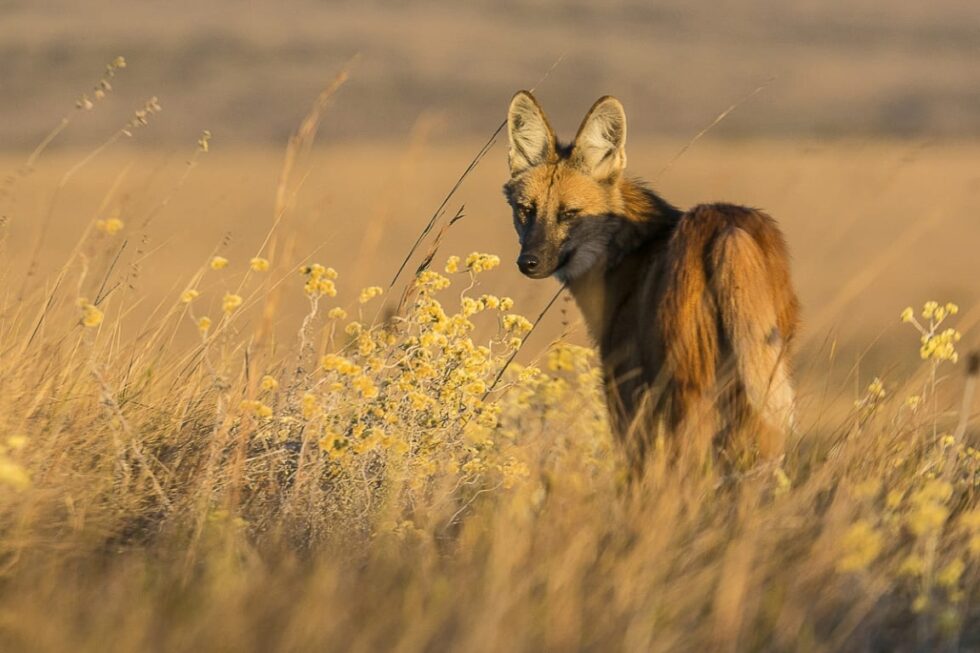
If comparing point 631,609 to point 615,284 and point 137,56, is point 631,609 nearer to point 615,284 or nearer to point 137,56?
point 615,284

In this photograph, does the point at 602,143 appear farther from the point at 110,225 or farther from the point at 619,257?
the point at 110,225

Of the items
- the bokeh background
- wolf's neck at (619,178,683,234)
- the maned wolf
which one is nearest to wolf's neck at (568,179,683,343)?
wolf's neck at (619,178,683,234)

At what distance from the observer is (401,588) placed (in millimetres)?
3174

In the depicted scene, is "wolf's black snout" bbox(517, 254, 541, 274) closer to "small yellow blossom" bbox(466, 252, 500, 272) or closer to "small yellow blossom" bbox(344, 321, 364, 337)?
"small yellow blossom" bbox(466, 252, 500, 272)

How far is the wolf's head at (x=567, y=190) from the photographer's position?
5621 millimetres

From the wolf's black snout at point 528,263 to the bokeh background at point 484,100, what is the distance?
385 inches

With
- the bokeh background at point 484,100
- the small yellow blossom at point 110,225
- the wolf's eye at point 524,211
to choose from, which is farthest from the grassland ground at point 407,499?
the bokeh background at point 484,100

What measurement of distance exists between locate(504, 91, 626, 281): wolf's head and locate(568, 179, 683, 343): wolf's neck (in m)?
0.04

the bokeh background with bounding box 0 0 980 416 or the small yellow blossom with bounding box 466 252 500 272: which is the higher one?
the bokeh background with bounding box 0 0 980 416

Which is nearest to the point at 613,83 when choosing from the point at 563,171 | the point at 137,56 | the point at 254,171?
the point at 137,56

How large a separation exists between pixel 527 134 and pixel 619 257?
0.80 meters

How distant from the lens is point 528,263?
5.58 m

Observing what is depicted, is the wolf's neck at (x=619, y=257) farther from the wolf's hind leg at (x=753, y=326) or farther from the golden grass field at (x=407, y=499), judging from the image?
the wolf's hind leg at (x=753, y=326)

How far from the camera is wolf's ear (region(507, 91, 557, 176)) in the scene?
18.8ft
